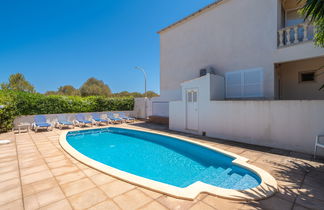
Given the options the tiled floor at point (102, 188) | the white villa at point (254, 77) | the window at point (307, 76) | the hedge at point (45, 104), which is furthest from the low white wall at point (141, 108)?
the window at point (307, 76)

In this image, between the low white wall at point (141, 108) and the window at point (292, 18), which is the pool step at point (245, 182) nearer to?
the window at point (292, 18)

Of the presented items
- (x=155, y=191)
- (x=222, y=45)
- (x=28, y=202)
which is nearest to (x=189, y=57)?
(x=222, y=45)

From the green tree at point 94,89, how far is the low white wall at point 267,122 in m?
38.6

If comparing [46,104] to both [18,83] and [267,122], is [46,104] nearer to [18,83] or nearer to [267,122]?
[267,122]

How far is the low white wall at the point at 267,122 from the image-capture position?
5895 millimetres

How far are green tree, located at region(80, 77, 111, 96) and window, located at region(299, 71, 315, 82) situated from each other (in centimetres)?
4192

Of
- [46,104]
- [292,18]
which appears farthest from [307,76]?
[46,104]

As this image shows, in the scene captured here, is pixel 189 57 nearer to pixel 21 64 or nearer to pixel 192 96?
pixel 192 96

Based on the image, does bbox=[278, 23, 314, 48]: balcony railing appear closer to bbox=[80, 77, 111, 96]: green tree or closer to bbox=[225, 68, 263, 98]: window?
bbox=[225, 68, 263, 98]: window

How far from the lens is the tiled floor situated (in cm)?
292

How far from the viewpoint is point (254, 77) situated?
9.49 m

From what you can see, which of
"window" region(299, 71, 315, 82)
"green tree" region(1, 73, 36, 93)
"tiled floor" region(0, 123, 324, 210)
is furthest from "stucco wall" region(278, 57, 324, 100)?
"green tree" region(1, 73, 36, 93)

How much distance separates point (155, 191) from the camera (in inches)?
134

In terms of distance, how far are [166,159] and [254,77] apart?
7709 millimetres
